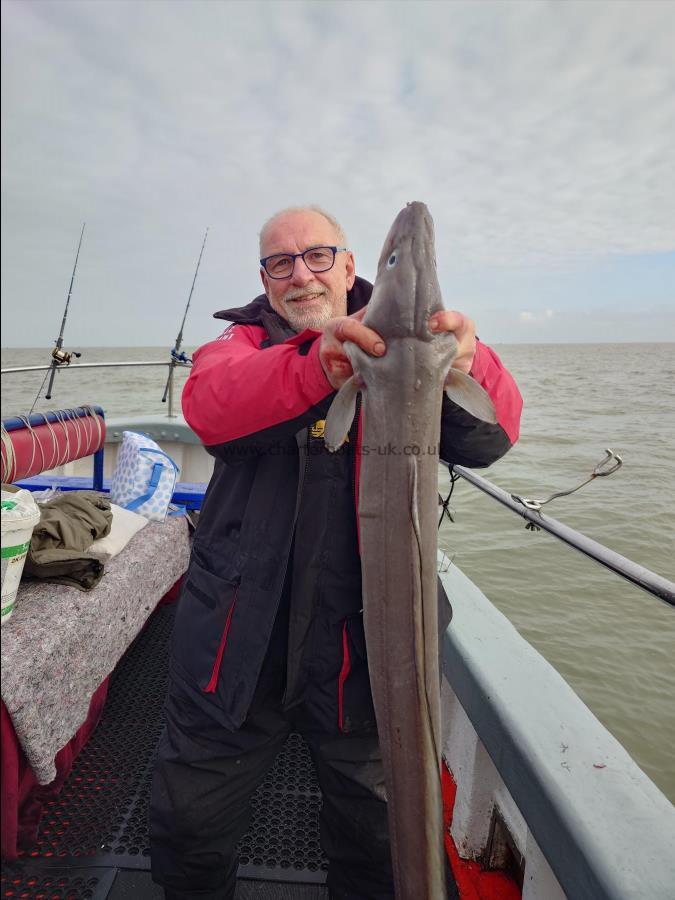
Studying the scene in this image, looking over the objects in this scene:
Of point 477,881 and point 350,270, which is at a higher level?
point 350,270

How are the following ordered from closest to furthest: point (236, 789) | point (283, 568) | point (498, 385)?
1. point (498, 385)
2. point (283, 568)
3. point (236, 789)

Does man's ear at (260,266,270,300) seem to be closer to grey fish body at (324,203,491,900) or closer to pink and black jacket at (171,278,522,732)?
pink and black jacket at (171,278,522,732)

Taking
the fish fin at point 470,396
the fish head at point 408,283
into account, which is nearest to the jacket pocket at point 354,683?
the fish fin at point 470,396

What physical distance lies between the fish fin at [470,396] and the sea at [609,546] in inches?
93.5

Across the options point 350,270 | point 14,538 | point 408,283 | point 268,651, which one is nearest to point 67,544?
point 14,538

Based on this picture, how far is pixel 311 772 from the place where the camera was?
117 inches

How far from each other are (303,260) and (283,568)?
116 cm

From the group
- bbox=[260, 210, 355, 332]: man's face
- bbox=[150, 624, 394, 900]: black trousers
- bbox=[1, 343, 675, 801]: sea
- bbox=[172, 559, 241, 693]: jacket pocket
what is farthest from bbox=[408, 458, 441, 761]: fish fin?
bbox=[1, 343, 675, 801]: sea

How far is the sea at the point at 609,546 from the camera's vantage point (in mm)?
5230

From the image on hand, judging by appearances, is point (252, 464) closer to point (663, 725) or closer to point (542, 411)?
point (663, 725)

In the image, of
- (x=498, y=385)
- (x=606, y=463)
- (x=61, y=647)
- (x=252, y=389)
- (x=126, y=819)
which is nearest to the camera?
(x=252, y=389)

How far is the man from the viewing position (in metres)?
1.92

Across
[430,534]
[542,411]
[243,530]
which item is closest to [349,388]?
[430,534]

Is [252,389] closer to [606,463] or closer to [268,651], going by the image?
[268,651]
